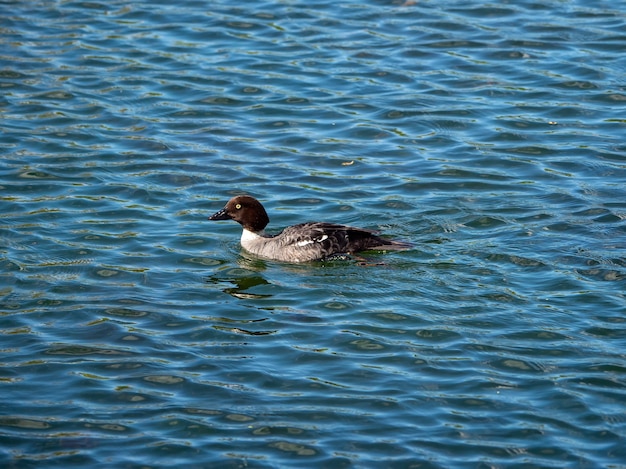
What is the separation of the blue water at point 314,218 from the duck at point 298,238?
7.5 inches

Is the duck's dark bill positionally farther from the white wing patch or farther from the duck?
the white wing patch

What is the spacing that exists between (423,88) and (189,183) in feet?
14.9

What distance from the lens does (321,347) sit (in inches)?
437

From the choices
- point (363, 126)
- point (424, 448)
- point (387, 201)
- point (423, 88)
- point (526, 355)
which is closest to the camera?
point (424, 448)

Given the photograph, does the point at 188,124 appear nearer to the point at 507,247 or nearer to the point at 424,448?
the point at 507,247

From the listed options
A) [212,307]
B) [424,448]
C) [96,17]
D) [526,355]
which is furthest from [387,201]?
[96,17]

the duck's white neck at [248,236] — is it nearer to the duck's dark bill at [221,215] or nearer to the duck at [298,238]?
the duck at [298,238]

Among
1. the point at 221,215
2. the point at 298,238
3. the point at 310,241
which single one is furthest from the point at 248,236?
the point at 310,241

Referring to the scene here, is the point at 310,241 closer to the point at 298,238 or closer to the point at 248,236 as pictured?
the point at 298,238

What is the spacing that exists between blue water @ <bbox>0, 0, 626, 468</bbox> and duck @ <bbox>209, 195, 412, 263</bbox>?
0.63ft

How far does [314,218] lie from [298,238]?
4.25 feet

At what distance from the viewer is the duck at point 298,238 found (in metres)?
13.0

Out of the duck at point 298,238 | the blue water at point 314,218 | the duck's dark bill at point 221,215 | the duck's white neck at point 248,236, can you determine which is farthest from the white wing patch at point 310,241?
the duck's dark bill at point 221,215

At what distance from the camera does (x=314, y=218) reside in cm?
1434
